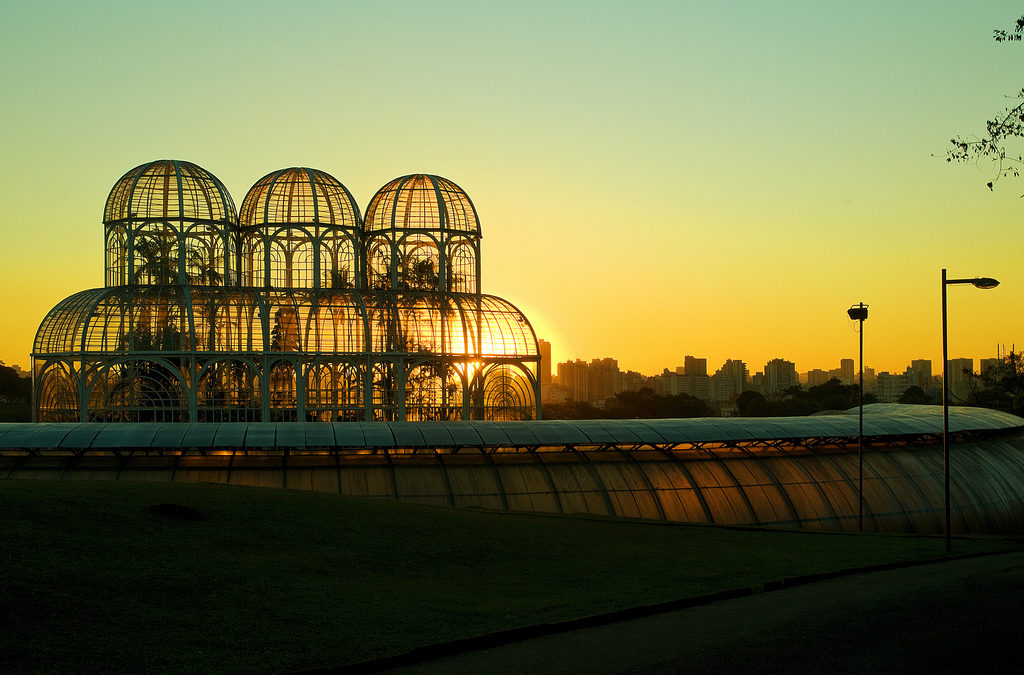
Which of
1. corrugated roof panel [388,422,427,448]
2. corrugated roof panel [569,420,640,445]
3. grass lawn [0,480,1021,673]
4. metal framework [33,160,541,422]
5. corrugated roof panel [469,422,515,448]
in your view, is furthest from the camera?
metal framework [33,160,541,422]

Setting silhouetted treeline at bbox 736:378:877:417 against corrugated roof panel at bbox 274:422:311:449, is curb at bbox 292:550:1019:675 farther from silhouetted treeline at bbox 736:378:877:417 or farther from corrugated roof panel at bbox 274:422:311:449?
silhouetted treeline at bbox 736:378:877:417

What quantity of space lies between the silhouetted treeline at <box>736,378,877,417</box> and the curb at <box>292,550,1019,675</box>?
392ft

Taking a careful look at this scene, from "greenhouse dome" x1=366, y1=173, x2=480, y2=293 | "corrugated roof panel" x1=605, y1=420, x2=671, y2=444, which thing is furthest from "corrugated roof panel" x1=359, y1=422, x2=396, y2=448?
"greenhouse dome" x1=366, y1=173, x2=480, y2=293

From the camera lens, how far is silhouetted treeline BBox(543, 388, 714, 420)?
490 feet

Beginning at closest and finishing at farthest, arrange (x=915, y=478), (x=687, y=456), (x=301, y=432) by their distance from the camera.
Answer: (x=301, y=432) → (x=687, y=456) → (x=915, y=478)

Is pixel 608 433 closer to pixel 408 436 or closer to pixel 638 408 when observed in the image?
pixel 408 436

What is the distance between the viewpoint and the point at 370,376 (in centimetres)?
6197

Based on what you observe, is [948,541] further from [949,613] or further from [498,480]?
[498,480]

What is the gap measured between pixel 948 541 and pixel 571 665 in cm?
2287

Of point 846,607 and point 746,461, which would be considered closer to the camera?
point 846,607

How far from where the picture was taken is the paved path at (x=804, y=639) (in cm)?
1791

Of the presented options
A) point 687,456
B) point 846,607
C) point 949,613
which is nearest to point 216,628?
point 846,607

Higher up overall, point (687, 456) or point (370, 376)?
point (370, 376)

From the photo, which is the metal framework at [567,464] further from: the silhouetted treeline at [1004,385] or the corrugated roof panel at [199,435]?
the silhouetted treeline at [1004,385]
